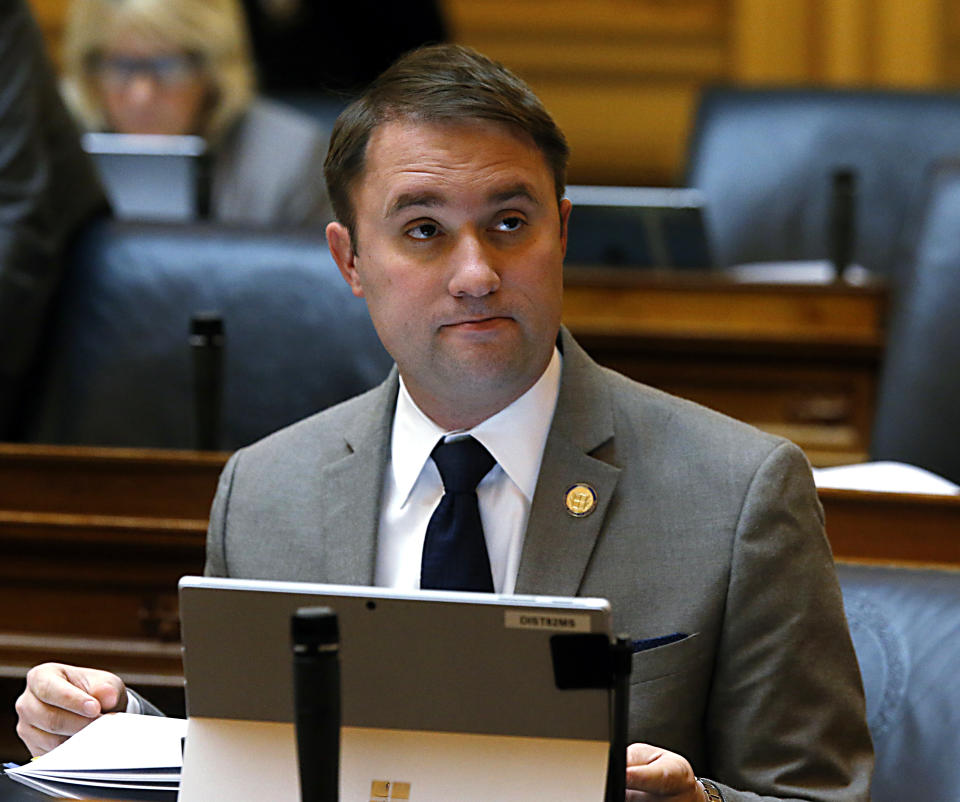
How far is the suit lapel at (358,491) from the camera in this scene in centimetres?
164

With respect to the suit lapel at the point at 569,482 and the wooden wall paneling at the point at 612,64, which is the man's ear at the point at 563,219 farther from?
the wooden wall paneling at the point at 612,64

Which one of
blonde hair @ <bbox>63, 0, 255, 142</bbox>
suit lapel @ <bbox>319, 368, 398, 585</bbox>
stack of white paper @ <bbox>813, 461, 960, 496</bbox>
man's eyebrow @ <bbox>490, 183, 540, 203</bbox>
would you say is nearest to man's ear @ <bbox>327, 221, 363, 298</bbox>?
suit lapel @ <bbox>319, 368, 398, 585</bbox>

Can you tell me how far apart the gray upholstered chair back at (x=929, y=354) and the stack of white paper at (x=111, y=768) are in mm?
1964

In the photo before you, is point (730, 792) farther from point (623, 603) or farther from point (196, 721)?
point (196, 721)

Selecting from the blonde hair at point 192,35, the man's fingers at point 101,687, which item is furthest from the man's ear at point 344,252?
the blonde hair at point 192,35

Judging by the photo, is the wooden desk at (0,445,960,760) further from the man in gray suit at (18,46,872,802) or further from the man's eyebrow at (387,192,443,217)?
the man's eyebrow at (387,192,443,217)

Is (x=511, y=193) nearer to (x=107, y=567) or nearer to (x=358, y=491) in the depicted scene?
(x=358, y=491)

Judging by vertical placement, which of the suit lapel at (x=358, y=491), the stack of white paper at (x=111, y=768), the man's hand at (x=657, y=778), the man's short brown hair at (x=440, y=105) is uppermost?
the man's short brown hair at (x=440, y=105)

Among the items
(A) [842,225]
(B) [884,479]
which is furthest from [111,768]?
(A) [842,225]

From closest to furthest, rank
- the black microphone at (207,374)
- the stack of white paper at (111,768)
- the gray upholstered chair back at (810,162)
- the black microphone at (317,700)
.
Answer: the black microphone at (317,700) < the stack of white paper at (111,768) < the black microphone at (207,374) < the gray upholstered chair back at (810,162)

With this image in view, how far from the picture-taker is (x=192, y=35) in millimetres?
3684

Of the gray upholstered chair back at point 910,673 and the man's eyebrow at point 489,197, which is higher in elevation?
the man's eyebrow at point 489,197

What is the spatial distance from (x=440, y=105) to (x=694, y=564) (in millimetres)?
514

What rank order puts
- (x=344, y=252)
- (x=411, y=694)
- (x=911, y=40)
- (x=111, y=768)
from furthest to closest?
(x=911, y=40)
(x=344, y=252)
(x=111, y=768)
(x=411, y=694)
